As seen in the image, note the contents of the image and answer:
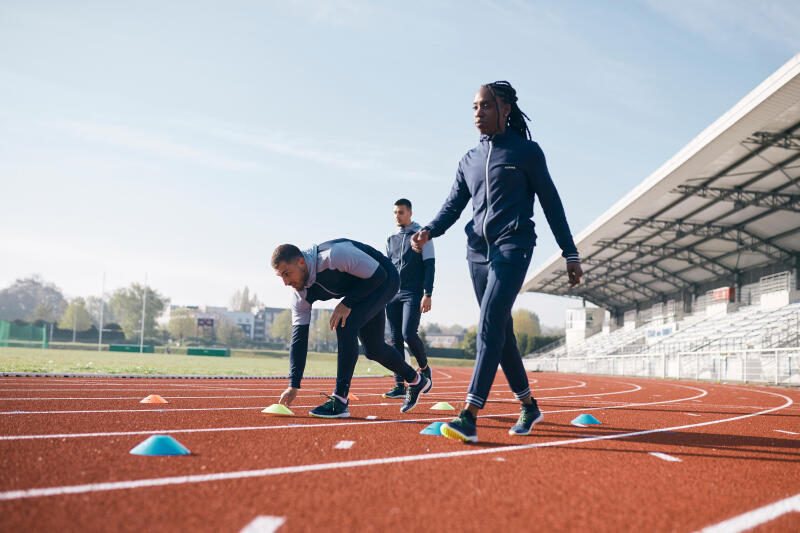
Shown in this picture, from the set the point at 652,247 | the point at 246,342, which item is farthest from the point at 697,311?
the point at 246,342

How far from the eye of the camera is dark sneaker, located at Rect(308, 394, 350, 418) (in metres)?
4.66

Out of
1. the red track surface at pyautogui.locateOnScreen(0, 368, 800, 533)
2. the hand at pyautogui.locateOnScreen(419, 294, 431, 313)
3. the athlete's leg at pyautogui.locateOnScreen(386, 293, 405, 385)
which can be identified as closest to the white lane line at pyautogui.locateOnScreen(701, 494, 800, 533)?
the red track surface at pyautogui.locateOnScreen(0, 368, 800, 533)

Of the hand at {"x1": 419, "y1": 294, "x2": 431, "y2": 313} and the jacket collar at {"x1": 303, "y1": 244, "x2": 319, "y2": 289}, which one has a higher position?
the jacket collar at {"x1": 303, "y1": 244, "x2": 319, "y2": 289}

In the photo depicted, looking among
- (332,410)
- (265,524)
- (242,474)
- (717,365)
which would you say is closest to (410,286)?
(332,410)

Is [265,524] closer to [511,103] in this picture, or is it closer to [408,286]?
[511,103]

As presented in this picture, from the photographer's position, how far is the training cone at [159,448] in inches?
112

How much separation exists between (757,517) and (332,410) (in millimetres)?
3175

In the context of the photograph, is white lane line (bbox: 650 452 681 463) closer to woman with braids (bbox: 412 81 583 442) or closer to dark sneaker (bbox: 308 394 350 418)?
woman with braids (bbox: 412 81 583 442)

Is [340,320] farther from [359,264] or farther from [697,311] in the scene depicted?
[697,311]

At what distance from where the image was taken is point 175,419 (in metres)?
4.43

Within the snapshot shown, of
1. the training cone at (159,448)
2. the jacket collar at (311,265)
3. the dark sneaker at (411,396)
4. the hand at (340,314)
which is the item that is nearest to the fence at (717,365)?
the dark sneaker at (411,396)

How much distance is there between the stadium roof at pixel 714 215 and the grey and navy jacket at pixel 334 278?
40.9ft

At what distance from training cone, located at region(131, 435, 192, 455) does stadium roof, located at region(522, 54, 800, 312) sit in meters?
14.5

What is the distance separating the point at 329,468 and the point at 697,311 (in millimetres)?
42788
